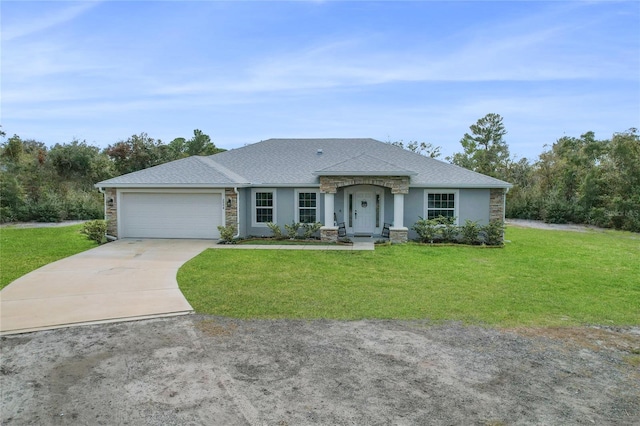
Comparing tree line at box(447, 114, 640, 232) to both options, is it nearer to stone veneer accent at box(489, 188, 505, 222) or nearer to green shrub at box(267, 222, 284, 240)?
stone veneer accent at box(489, 188, 505, 222)

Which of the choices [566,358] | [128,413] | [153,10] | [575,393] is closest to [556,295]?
[566,358]

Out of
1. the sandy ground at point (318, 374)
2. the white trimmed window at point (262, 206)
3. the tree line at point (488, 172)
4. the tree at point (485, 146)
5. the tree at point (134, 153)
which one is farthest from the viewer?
the tree at point (485, 146)

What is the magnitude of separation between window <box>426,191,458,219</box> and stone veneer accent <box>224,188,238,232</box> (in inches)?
305

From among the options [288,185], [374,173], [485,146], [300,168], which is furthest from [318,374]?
[485,146]

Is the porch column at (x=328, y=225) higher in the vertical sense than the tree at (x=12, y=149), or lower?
lower

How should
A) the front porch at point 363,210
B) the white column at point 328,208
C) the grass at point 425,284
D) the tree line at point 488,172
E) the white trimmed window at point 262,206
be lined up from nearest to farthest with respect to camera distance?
the grass at point 425,284 < the white column at point 328,208 < the front porch at point 363,210 < the white trimmed window at point 262,206 < the tree line at point 488,172

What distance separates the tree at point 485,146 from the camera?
37.8 metres

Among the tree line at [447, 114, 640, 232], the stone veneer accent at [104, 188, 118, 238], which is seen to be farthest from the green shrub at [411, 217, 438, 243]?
the tree line at [447, 114, 640, 232]

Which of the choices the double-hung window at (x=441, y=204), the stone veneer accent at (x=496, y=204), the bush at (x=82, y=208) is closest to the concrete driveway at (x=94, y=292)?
the double-hung window at (x=441, y=204)

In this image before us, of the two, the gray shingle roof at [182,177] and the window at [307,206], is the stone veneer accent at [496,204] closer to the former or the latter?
the window at [307,206]

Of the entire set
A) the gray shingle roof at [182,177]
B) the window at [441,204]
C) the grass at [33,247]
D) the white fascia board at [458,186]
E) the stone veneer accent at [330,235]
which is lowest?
the grass at [33,247]

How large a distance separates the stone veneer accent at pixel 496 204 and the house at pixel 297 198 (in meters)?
0.04

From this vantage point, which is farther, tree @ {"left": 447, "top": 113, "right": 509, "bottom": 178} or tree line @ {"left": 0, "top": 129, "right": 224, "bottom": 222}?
tree @ {"left": 447, "top": 113, "right": 509, "bottom": 178}

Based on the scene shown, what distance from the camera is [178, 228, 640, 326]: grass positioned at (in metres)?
7.65
